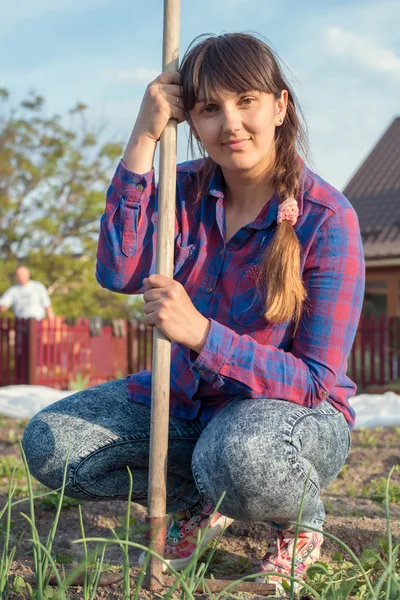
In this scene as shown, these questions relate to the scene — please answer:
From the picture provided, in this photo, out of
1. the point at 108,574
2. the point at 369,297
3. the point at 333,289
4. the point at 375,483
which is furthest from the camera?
the point at 369,297

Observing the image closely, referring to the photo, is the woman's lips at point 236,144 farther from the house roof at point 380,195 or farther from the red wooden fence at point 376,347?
the house roof at point 380,195

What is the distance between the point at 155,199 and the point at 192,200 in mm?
132

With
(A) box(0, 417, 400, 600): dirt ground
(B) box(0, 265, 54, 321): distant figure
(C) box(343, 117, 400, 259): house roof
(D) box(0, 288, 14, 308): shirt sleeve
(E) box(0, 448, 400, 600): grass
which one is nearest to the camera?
(E) box(0, 448, 400, 600): grass

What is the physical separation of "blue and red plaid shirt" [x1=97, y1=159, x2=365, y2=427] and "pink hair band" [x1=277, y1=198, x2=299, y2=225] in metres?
0.03

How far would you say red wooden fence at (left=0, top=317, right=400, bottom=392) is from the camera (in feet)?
34.0

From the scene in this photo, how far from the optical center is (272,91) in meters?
2.10

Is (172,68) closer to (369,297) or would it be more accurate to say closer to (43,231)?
(369,297)

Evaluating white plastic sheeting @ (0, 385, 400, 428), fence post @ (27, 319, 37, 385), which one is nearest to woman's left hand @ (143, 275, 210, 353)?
white plastic sheeting @ (0, 385, 400, 428)

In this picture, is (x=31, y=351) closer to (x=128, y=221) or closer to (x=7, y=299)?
(x=7, y=299)

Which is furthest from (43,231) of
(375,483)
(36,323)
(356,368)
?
(375,483)

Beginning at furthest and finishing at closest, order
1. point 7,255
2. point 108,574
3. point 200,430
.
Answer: point 7,255
point 200,430
point 108,574

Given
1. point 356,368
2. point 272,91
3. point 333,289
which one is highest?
point 272,91

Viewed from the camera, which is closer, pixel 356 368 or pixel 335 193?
pixel 335 193

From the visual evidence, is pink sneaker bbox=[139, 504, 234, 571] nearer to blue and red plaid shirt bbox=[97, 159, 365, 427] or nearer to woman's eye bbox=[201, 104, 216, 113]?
blue and red plaid shirt bbox=[97, 159, 365, 427]
